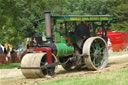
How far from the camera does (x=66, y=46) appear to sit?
11.7 m

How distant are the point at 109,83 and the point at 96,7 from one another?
48.2 meters

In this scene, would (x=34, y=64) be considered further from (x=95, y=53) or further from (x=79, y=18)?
(x=95, y=53)

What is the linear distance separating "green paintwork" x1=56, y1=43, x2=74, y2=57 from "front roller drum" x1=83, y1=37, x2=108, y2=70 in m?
0.55

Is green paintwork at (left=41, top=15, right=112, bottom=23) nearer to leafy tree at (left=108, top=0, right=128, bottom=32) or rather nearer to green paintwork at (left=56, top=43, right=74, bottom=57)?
green paintwork at (left=56, top=43, right=74, bottom=57)

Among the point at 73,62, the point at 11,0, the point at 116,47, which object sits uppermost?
the point at 11,0

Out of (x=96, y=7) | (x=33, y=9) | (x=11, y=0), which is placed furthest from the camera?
(x=96, y=7)

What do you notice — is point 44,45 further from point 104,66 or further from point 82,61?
point 104,66

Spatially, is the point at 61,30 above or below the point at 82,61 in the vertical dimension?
above

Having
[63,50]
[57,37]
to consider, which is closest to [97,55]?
[63,50]

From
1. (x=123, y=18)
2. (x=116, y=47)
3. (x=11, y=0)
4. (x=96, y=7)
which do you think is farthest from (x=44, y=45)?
(x=96, y=7)

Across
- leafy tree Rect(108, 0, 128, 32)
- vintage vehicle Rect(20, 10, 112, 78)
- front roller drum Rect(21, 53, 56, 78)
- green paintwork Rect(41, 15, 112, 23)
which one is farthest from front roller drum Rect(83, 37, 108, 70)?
leafy tree Rect(108, 0, 128, 32)

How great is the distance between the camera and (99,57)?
12.5 metres

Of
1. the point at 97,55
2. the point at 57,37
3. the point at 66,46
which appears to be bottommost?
the point at 97,55

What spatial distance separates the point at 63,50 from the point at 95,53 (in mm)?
1521
